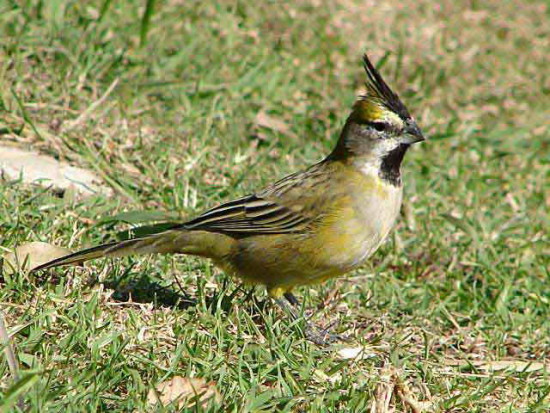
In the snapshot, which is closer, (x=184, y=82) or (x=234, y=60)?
(x=184, y=82)

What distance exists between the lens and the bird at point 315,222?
5.04 m

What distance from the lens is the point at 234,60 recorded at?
806 cm

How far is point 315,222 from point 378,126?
0.65 metres

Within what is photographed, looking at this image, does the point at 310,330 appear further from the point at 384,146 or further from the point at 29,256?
the point at 29,256

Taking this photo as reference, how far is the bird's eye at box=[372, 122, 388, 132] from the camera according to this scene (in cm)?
529

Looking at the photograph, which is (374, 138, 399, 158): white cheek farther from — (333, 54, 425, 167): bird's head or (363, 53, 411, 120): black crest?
(363, 53, 411, 120): black crest

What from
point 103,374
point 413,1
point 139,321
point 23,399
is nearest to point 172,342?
point 139,321

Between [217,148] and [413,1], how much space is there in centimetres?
381

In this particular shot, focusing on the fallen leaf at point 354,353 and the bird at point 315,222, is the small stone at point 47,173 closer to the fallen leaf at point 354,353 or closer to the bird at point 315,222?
the bird at point 315,222

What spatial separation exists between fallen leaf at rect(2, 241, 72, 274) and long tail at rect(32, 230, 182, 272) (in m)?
0.12

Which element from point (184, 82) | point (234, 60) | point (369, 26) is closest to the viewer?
point (184, 82)

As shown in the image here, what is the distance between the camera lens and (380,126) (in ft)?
17.4

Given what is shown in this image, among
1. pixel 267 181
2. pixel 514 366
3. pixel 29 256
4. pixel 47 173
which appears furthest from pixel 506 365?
pixel 47 173

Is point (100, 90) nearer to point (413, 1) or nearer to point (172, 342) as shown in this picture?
point (172, 342)
